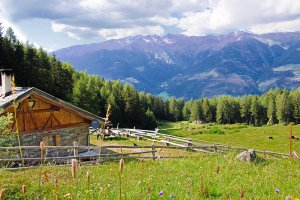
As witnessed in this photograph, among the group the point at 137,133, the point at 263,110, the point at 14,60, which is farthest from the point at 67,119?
the point at 263,110

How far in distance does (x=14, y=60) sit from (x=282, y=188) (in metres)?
60.2

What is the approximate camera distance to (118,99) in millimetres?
101562

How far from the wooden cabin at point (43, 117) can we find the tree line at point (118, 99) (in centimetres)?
631

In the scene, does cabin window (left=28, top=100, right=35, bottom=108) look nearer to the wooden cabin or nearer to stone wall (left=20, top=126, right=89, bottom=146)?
the wooden cabin

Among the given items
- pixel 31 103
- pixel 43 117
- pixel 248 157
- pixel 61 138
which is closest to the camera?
pixel 248 157

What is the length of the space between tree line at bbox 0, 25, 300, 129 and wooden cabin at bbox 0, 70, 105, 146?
6.31 m

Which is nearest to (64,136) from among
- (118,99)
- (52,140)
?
(52,140)

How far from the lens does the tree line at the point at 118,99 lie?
61.4m

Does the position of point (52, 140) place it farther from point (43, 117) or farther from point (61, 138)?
point (43, 117)

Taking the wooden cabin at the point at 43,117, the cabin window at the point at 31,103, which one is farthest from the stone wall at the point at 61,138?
the cabin window at the point at 31,103

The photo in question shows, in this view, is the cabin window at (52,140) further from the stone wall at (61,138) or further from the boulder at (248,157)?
the boulder at (248,157)

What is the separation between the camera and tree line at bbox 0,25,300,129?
61438mm

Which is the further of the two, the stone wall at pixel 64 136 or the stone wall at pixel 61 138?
the stone wall at pixel 64 136

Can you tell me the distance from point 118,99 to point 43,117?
7620 centimetres
